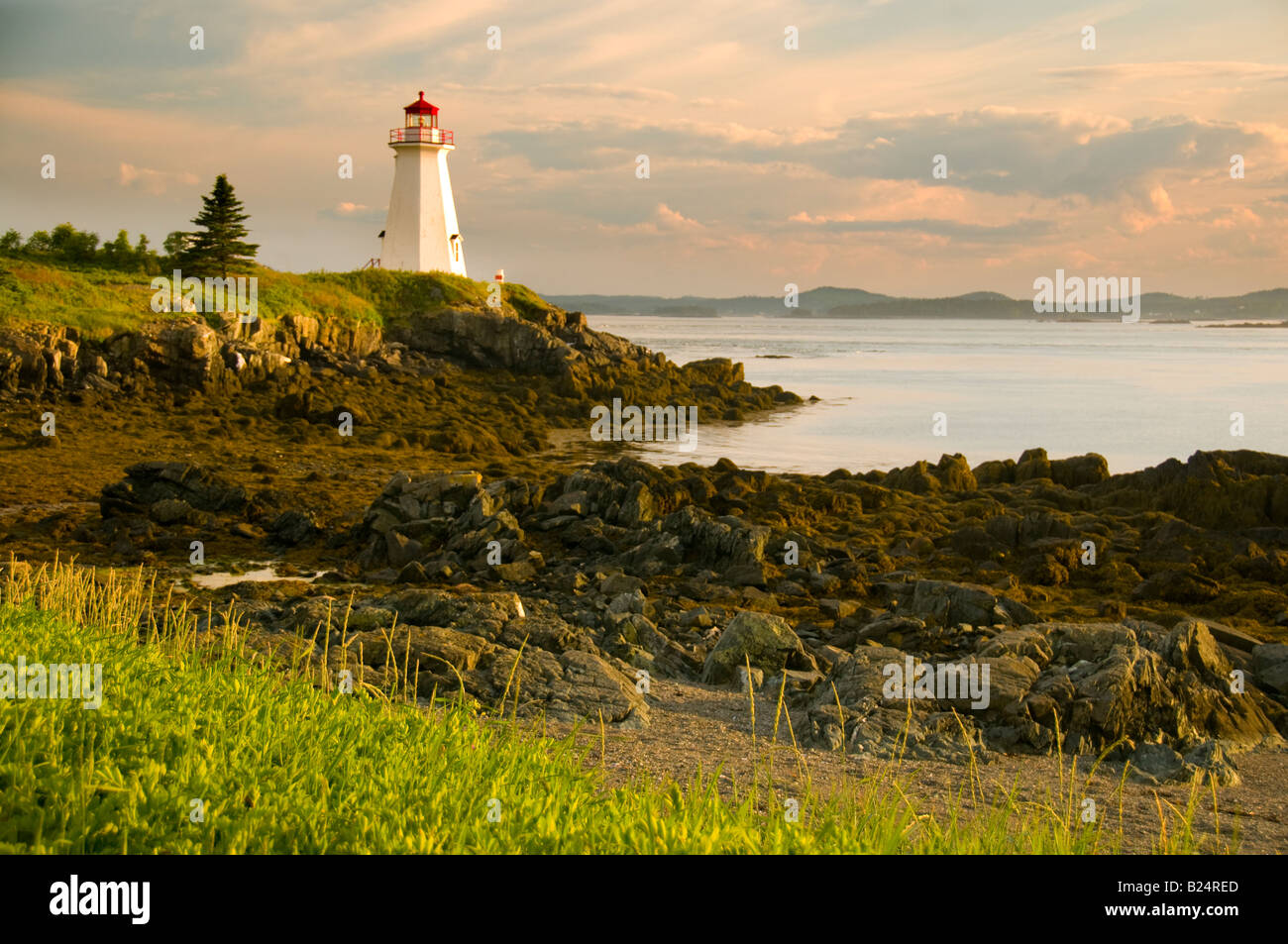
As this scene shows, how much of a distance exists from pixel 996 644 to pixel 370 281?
41.6m

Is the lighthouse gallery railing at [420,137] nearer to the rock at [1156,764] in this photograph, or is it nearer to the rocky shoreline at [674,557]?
the rocky shoreline at [674,557]

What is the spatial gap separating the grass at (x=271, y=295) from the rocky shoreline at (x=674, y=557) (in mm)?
1919

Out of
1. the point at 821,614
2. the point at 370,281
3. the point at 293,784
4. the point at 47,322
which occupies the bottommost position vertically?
the point at 821,614

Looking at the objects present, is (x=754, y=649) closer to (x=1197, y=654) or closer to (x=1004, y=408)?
(x=1197, y=654)

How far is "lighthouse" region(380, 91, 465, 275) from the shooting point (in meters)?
54.2

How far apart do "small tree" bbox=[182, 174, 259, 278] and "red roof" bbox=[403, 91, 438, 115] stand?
1693 centimetres

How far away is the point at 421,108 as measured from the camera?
181ft

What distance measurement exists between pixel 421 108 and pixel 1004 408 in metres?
32.5

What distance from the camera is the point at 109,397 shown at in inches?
1150

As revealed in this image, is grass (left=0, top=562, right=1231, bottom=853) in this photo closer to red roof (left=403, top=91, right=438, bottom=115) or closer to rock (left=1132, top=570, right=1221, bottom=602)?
rock (left=1132, top=570, right=1221, bottom=602)

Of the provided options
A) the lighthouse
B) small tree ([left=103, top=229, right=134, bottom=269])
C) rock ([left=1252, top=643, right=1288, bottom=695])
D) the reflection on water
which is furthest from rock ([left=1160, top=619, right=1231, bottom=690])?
the lighthouse
